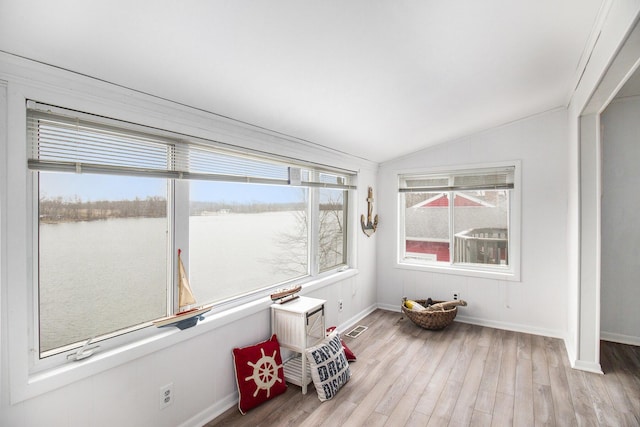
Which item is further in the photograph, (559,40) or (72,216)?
(559,40)

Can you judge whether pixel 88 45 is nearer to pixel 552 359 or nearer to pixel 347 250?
pixel 347 250

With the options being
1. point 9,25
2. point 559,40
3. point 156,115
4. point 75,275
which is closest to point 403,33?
point 559,40

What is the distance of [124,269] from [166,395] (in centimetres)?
79

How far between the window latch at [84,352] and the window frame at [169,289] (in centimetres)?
2

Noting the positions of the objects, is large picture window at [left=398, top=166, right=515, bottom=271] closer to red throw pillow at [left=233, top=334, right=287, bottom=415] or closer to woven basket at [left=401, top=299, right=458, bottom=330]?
woven basket at [left=401, top=299, right=458, bottom=330]

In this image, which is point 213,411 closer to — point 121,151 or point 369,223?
point 121,151

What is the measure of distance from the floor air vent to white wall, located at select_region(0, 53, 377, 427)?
1372 millimetres

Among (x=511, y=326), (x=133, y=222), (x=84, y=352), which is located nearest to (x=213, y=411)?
(x=84, y=352)

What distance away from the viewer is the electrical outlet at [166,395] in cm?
194

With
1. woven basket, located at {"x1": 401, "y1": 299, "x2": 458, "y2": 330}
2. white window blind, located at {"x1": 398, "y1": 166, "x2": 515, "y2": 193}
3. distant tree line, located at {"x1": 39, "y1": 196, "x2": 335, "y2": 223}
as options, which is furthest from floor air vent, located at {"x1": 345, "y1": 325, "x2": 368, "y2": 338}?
distant tree line, located at {"x1": 39, "y1": 196, "x2": 335, "y2": 223}

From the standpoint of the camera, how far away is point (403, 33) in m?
1.71

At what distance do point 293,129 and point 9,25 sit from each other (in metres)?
1.81

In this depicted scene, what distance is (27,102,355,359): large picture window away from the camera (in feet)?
5.24

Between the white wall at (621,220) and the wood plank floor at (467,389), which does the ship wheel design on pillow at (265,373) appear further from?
the white wall at (621,220)
